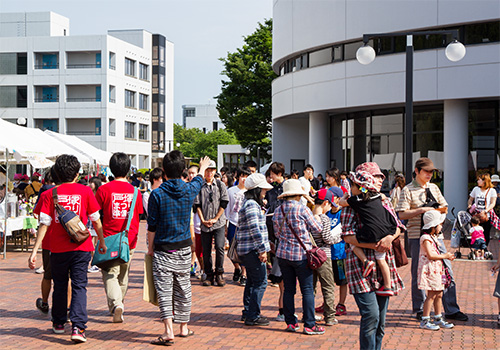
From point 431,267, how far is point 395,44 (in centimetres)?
1930

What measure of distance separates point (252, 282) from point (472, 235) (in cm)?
786

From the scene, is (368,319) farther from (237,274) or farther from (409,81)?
(409,81)

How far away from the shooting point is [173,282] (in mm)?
6973

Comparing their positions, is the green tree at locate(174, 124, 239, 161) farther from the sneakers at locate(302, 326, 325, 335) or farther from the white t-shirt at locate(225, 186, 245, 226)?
the sneakers at locate(302, 326, 325, 335)

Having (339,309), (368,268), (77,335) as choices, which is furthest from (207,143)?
(368,268)

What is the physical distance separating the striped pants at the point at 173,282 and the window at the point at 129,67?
63.7m

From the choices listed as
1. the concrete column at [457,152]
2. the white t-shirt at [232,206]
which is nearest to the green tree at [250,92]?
the concrete column at [457,152]

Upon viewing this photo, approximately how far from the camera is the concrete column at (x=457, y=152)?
955 inches

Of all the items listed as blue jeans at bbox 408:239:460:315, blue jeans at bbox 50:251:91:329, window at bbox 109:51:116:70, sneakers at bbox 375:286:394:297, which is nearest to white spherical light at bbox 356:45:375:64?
blue jeans at bbox 408:239:460:315

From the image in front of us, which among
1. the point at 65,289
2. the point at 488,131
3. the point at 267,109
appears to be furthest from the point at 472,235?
the point at 267,109

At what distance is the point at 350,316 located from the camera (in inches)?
325

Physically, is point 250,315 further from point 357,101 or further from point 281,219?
point 357,101

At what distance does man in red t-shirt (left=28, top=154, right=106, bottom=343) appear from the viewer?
6.85 m

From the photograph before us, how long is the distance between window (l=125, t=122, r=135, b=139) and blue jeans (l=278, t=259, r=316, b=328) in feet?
205
